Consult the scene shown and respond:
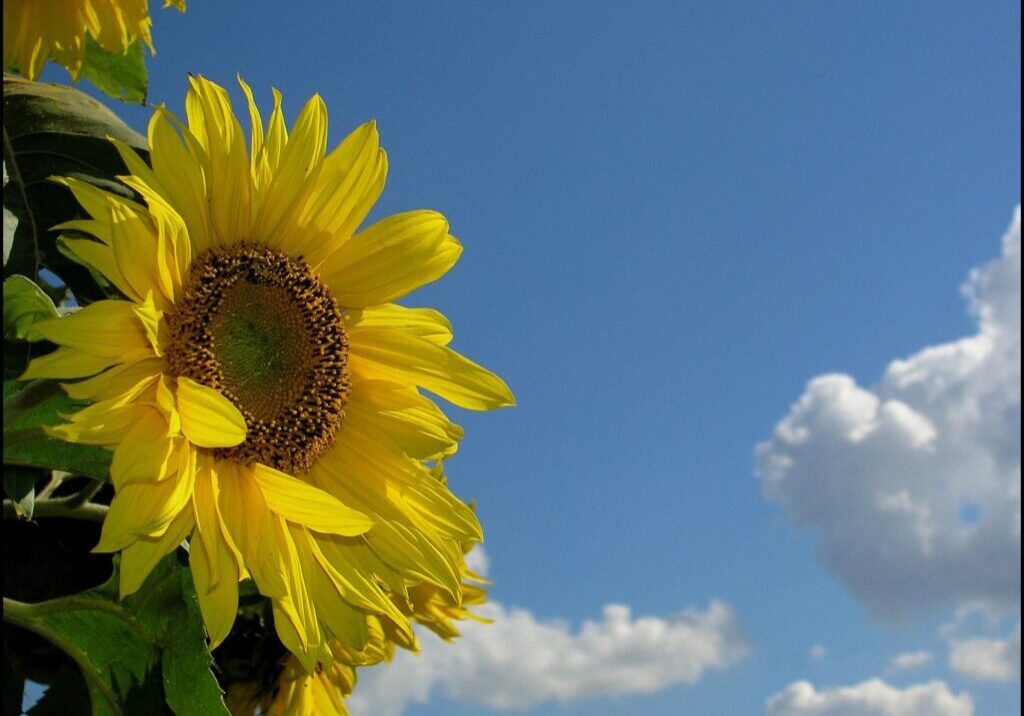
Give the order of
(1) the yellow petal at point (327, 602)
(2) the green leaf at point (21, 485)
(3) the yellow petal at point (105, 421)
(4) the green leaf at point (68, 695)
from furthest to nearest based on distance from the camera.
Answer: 1. (4) the green leaf at point (68, 695)
2. (2) the green leaf at point (21, 485)
3. (1) the yellow petal at point (327, 602)
4. (3) the yellow petal at point (105, 421)

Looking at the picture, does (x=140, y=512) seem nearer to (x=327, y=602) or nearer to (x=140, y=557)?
(x=140, y=557)

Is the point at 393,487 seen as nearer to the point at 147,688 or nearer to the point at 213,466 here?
the point at 213,466

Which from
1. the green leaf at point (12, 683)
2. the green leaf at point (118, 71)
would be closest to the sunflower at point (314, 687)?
the green leaf at point (12, 683)

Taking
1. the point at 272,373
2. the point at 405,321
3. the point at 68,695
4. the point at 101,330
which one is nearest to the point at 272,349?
the point at 272,373

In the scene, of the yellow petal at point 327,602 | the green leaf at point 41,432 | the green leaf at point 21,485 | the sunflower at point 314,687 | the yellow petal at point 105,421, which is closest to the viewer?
the yellow petal at point 105,421

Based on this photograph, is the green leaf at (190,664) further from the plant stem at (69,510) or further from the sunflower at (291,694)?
the sunflower at (291,694)

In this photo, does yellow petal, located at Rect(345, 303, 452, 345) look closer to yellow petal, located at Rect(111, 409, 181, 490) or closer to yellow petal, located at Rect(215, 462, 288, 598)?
yellow petal, located at Rect(215, 462, 288, 598)

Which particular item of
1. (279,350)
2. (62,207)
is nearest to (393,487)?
(279,350)
